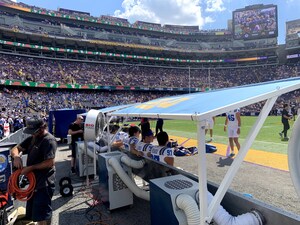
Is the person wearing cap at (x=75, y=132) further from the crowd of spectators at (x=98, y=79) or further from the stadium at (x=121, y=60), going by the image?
the crowd of spectators at (x=98, y=79)

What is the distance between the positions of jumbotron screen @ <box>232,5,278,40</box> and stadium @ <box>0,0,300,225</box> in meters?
0.26

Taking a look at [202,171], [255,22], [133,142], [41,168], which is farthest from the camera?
[255,22]

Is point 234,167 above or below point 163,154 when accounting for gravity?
above

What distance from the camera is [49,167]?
357cm

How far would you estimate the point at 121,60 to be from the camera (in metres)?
60.7

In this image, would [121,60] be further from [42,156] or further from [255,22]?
[42,156]

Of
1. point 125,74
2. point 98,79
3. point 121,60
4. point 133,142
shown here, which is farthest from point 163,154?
point 121,60

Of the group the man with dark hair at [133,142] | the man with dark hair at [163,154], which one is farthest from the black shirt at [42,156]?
the man with dark hair at [133,142]

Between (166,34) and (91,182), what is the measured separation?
77.1 meters

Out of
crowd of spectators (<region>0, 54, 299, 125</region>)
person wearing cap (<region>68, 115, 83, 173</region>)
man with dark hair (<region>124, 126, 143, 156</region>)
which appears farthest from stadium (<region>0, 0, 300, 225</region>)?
man with dark hair (<region>124, 126, 143, 156</region>)

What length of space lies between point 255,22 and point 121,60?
40.7 meters

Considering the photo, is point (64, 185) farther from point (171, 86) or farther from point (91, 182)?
point (171, 86)

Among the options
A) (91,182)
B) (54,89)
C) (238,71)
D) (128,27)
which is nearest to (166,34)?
(128,27)

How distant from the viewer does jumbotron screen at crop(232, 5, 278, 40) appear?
6662 cm
